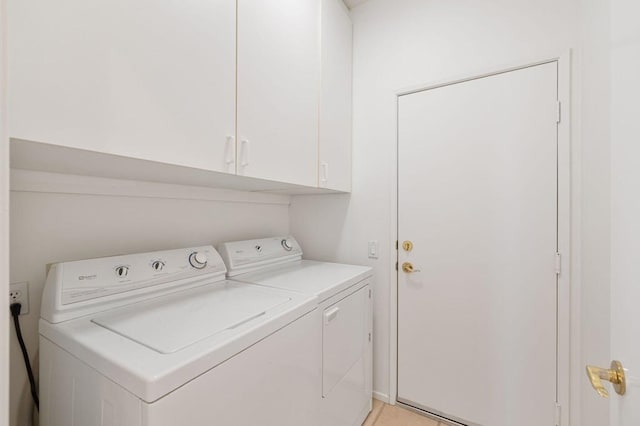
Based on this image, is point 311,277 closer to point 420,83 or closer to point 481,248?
point 481,248

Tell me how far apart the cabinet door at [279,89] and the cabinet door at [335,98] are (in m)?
0.08

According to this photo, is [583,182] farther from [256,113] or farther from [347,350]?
[256,113]

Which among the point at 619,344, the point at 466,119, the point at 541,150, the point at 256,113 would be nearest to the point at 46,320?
the point at 256,113

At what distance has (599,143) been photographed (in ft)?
3.42

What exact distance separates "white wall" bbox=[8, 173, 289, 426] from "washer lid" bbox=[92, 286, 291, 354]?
0.34 m

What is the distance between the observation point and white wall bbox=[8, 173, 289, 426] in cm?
95

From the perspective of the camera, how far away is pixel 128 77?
78 centimetres

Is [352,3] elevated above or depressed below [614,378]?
above

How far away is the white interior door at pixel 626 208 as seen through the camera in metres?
0.56

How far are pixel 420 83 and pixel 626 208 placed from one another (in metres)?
1.51

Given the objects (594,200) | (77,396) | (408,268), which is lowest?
(77,396)

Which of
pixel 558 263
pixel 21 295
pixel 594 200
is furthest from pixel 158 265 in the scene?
pixel 558 263

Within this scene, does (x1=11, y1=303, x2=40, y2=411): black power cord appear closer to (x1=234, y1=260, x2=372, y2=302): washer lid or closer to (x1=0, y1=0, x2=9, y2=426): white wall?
(x1=0, y1=0, x2=9, y2=426): white wall

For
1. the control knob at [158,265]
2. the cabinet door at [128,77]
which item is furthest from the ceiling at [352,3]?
the control knob at [158,265]
